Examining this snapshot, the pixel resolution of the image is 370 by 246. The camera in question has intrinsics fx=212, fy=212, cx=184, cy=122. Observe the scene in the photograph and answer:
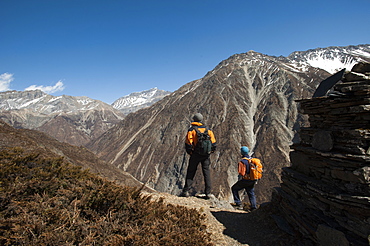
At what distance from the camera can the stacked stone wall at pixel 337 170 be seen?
3.25 meters

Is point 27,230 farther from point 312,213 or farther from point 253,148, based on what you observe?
point 253,148

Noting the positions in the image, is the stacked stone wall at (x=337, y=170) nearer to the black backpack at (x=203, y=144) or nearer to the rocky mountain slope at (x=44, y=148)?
the black backpack at (x=203, y=144)

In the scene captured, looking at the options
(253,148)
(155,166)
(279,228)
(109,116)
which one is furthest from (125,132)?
(109,116)

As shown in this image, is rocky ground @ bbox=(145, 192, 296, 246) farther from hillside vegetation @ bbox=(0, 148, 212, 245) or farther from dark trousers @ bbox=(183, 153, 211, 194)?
dark trousers @ bbox=(183, 153, 211, 194)

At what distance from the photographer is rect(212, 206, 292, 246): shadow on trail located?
425cm

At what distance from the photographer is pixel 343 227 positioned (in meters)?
3.42

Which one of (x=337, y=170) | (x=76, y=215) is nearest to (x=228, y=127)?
(x=337, y=170)

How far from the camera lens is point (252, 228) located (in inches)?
192

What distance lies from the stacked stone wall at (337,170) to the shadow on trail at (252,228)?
0.45m

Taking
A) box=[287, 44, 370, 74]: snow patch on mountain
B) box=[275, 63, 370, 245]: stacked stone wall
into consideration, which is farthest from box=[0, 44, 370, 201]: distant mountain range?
box=[287, 44, 370, 74]: snow patch on mountain

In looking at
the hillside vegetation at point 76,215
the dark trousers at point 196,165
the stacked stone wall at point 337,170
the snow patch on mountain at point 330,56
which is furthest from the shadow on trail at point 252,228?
the snow patch on mountain at point 330,56

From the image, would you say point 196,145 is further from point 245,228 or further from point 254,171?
point 245,228

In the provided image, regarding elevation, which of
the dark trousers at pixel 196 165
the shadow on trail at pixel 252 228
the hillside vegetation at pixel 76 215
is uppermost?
the dark trousers at pixel 196 165

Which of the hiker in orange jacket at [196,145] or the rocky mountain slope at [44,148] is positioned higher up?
the hiker in orange jacket at [196,145]
